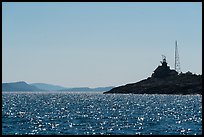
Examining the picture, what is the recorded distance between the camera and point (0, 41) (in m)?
14.3

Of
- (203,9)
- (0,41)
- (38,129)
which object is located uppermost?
(203,9)

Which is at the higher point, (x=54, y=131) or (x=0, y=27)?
(x=0, y=27)

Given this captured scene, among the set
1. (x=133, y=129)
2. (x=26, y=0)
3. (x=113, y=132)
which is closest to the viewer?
(x=26, y=0)

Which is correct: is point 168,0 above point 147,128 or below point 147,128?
above

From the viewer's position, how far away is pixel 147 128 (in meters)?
61.9

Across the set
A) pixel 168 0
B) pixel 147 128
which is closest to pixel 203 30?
pixel 168 0

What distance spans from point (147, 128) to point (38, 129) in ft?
56.5

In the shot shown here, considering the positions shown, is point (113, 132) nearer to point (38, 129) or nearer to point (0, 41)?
point (38, 129)

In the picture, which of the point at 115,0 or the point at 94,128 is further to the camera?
the point at 94,128

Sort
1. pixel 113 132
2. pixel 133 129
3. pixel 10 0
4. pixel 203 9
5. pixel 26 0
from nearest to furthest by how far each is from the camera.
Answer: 1. pixel 203 9
2. pixel 26 0
3. pixel 10 0
4. pixel 113 132
5. pixel 133 129

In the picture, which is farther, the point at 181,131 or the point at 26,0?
the point at 181,131

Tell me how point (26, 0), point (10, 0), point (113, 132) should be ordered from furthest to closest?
point (113, 132)
point (10, 0)
point (26, 0)

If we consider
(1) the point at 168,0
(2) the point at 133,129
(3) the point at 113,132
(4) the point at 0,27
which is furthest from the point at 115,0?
(2) the point at 133,129

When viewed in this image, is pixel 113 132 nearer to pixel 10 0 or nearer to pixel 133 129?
pixel 133 129
